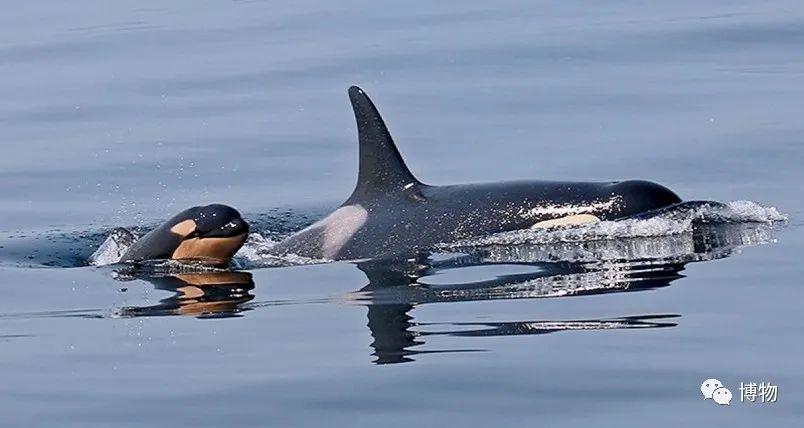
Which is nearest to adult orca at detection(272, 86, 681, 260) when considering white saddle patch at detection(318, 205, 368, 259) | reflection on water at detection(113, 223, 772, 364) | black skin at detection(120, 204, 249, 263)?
white saddle patch at detection(318, 205, 368, 259)

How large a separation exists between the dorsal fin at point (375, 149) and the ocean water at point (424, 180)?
94cm

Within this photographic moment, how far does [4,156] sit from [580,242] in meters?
7.41

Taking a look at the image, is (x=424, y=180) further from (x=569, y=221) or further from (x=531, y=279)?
(x=531, y=279)

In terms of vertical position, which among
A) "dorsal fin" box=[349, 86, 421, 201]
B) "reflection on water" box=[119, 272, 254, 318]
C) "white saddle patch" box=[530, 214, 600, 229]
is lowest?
"reflection on water" box=[119, 272, 254, 318]

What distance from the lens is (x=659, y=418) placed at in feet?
25.9

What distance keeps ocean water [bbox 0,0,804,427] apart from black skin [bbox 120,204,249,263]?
35 cm

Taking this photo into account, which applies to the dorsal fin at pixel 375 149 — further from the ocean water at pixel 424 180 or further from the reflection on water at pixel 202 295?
the reflection on water at pixel 202 295

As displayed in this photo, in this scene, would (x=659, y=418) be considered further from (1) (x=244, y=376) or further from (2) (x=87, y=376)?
(2) (x=87, y=376)

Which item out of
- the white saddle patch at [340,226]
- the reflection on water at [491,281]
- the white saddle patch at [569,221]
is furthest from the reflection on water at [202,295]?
the white saddle patch at [569,221]

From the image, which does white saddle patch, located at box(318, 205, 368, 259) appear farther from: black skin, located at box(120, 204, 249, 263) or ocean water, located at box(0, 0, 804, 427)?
black skin, located at box(120, 204, 249, 263)

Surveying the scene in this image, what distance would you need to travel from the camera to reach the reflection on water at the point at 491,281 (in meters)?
9.77

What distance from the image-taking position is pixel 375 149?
13383 mm

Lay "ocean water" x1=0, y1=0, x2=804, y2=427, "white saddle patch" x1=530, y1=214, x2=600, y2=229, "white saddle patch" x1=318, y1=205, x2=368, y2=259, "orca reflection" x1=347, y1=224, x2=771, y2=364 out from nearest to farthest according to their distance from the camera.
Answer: "ocean water" x1=0, y1=0, x2=804, y2=427, "orca reflection" x1=347, y1=224, x2=771, y2=364, "white saddle patch" x1=530, y1=214, x2=600, y2=229, "white saddle patch" x1=318, y1=205, x2=368, y2=259

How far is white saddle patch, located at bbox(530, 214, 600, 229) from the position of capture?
42.6ft
